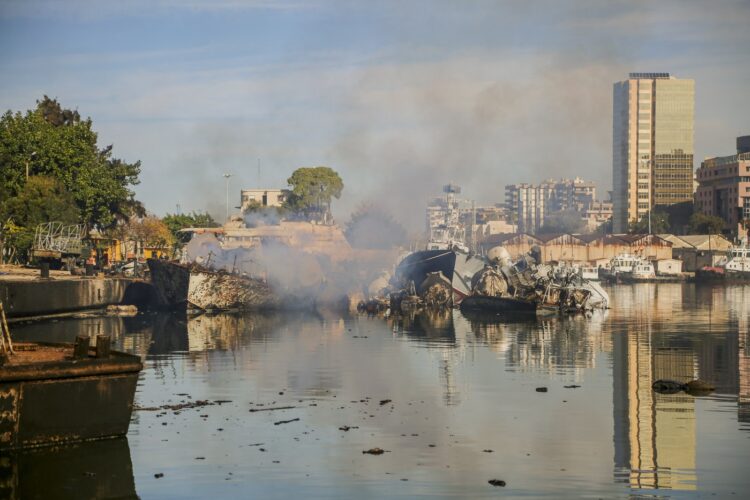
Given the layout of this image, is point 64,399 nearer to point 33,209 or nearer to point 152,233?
point 33,209

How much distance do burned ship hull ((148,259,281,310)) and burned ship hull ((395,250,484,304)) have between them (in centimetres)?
1622

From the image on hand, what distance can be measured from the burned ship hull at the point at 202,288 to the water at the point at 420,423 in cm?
2280

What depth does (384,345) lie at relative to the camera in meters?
55.8

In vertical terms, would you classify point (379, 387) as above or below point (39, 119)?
below

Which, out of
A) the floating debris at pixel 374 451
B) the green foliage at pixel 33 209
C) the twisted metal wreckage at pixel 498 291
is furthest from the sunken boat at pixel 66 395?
the green foliage at pixel 33 209

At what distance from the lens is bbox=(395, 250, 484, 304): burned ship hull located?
9694 centimetres

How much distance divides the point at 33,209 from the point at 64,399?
77339 millimetres

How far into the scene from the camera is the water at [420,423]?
78.3 ft

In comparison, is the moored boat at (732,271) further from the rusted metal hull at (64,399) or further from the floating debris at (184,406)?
the rusted metal hull at (64,399)

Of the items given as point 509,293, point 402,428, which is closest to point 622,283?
point 509,293

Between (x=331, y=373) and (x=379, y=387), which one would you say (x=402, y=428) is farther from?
(x=331, y=373)

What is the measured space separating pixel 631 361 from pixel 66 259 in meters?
61.2

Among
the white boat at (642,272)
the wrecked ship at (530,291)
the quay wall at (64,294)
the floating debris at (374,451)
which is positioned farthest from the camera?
the white boat at (642,272)

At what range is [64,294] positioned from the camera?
76.0m
